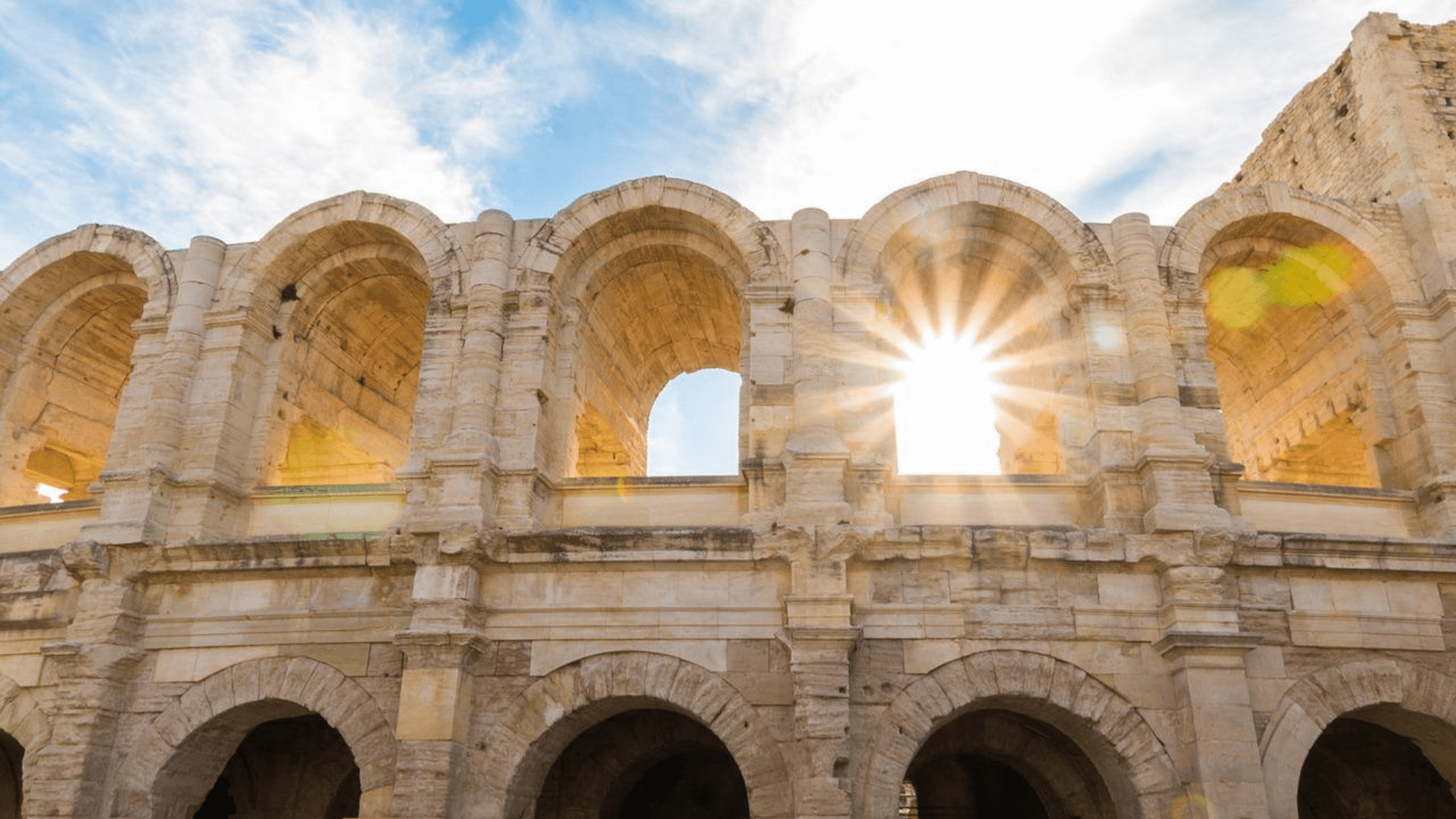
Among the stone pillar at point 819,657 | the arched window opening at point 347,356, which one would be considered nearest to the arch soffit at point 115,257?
the arched window opening at point 347,356

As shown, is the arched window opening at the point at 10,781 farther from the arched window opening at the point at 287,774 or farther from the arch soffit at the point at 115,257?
the arch soffit at the point at 115,257

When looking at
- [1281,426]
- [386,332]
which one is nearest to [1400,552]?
[1281,426]

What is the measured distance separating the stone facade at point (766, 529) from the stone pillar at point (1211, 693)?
0.10 feet

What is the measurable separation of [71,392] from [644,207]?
22.9ft

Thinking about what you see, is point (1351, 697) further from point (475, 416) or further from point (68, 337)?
point (68, 337)

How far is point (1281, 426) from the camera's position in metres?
11.7

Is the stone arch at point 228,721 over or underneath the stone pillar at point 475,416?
underneath

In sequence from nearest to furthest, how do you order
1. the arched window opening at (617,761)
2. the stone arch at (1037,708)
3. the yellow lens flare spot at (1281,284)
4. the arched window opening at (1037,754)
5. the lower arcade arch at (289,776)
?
the stone arch at (1037,708) → the arched window opening at (1037,754) → the arched window opening at (617,761) → the lower arcade arch at (289,776) → the yellow lens flare spot at (1281,284)

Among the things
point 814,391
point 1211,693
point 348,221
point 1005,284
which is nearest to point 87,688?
point 348,221

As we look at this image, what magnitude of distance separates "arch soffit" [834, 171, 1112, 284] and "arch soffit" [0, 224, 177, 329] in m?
6.61

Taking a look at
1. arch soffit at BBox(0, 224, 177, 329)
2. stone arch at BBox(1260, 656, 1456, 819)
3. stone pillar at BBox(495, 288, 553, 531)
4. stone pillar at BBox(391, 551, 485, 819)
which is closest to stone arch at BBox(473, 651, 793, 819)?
stone pillar at BBox(391, 551, 485, 819)

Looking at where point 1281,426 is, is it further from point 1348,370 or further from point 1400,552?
point 1400,552

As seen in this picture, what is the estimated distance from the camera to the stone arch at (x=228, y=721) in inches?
330

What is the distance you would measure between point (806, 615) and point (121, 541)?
19.1ft
